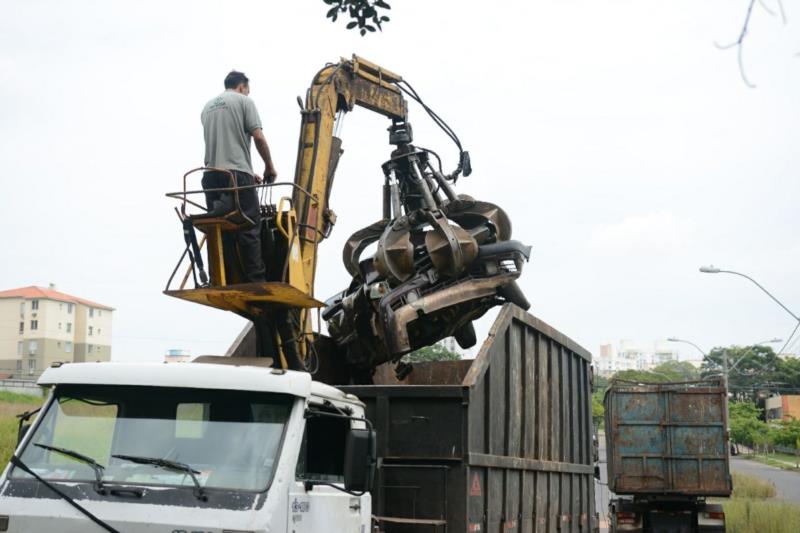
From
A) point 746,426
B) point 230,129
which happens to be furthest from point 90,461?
point 746,426

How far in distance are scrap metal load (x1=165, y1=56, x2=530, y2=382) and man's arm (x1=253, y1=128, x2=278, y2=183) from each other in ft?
0.38

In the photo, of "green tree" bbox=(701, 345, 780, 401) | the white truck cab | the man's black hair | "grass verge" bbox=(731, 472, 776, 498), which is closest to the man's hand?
the man's black hair

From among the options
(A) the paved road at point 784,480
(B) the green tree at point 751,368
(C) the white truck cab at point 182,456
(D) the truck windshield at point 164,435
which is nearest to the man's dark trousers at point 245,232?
(C) the white truck cab at point 182,456

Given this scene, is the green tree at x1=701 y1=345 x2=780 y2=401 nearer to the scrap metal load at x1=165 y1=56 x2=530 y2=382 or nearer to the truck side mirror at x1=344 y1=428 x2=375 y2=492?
the scrap metal load at x1=165 y1=56 x2=530 y2=382

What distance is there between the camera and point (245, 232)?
25.1 feet

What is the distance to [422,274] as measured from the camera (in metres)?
9.62

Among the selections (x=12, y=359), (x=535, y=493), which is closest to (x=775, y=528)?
(x=535, y=493)

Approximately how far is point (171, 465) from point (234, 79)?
364cm

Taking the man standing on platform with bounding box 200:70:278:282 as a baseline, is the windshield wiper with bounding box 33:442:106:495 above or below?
below

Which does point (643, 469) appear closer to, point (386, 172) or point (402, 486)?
point (386, 172)

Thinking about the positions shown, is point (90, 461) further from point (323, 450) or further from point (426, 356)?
point (426, 356)

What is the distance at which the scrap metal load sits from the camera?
775 cm

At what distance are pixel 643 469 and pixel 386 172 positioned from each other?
8.61 metres

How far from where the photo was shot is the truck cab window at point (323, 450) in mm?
5578
